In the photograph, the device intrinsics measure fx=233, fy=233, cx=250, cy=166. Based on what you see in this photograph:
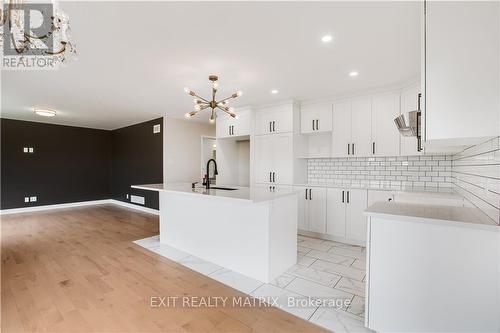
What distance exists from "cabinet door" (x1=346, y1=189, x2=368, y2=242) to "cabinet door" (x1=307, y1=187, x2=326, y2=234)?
39cm

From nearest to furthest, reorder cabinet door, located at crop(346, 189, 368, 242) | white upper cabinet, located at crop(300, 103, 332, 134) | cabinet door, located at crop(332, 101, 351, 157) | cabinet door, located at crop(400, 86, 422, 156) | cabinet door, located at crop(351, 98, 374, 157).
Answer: cabinet door, located at crop(400, 86, 422, 156) < cabinet door, located at crop(346, 189, 368, 242) < cabinet door, located at crop(351, 98, 374, 157) < cabinet door, located at crop(332, 101, 351, 157) < white upper cabinet, located at crop(300, 103, 332, 134)

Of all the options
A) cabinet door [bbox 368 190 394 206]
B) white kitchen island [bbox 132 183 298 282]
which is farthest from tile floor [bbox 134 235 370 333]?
cabinet door [bbox 368 190 394 206]

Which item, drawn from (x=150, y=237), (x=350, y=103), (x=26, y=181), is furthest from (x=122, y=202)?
(x=350, y=103)

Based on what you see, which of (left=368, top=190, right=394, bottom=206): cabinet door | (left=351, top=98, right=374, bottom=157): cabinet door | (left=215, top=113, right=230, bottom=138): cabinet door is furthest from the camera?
(left=215, top=113, right=230, bottom=138): cabinet door

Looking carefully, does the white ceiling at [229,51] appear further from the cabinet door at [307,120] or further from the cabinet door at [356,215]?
the cabinet door at [356,215]

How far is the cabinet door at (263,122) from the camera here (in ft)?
15.0

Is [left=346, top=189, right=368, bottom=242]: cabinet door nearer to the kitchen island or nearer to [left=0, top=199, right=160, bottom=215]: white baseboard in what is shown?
the kitchen island

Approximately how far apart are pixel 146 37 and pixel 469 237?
291cm

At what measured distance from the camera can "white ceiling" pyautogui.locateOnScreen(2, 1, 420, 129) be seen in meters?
1.83

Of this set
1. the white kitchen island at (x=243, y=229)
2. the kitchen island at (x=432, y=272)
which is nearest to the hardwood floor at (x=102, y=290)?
the white kitchen island at (x=243, y=229)

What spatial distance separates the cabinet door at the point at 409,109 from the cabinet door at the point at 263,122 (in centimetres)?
217

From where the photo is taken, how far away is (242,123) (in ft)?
16.0

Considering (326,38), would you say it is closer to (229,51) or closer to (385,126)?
(229,51)

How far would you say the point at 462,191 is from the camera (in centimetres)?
263
